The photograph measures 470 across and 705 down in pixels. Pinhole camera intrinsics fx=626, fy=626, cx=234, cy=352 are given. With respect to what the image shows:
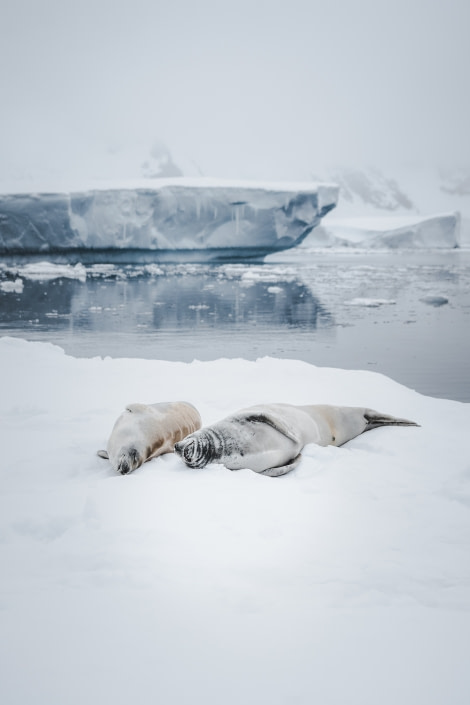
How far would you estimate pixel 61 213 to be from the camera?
600 inches

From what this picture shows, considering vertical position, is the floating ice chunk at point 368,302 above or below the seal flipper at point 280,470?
above

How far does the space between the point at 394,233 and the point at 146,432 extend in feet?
85.1

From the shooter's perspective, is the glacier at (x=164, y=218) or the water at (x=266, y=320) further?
the glacier at (x=164, y=218)

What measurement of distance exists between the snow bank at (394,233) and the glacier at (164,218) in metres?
9.83

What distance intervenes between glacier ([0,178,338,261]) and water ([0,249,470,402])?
2461 mm

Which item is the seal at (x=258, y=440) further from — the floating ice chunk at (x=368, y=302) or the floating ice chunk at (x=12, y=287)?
the floating ice chunk at (x=12, y=287)

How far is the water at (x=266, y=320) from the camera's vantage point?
19.6 feet

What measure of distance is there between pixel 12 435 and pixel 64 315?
5723 mm

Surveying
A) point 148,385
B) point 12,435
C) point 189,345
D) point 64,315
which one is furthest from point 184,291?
point 12,435

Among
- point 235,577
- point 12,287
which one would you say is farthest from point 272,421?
point 12,287

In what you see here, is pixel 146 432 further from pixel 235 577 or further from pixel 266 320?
pixel 266 320

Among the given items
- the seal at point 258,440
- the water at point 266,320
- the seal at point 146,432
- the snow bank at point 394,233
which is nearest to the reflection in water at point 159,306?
the water at point 266,320

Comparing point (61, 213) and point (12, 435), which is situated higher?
point (61, 213)

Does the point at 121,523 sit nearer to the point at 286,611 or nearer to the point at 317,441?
the point at 286,611
